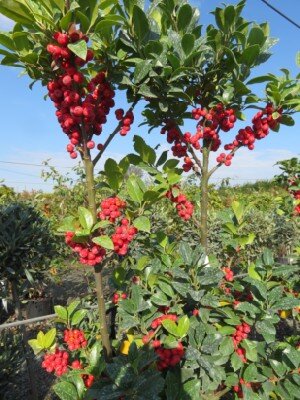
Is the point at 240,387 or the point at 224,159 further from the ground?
the point at 224,159

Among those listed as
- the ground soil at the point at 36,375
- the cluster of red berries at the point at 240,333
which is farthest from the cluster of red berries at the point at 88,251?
the ground soil at the point at 36,375

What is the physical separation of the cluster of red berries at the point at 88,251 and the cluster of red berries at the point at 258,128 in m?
1.01

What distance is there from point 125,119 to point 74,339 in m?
0.98

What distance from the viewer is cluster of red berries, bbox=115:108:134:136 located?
149 centimetres

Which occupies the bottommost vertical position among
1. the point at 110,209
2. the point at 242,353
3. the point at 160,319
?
the point at 242,353

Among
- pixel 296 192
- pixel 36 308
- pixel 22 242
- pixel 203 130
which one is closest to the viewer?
pixel 203 130

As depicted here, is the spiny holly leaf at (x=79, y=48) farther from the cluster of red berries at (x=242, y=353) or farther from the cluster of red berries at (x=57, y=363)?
the cluster of red berries at (x=242, y=353)

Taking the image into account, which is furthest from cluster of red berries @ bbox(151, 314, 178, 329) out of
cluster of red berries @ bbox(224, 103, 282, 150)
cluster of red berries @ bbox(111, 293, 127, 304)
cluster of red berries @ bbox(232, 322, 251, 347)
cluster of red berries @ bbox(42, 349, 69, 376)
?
cluster of red berries @ bbox(224, 103, 282, 150)

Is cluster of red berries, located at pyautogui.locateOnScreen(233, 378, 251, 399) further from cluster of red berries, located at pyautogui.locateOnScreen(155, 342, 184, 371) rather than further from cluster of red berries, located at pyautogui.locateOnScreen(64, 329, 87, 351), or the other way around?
cluster of red berries, located at pyautogui.locateOnScreen(64, 329, 87, 351)

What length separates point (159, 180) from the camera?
1.62 meters

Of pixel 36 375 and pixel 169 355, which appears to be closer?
pixel 169 355

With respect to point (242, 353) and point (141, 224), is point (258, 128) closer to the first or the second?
point (141, 224)

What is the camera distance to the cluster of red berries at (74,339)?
155cm

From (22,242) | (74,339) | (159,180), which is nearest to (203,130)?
(159,180)
